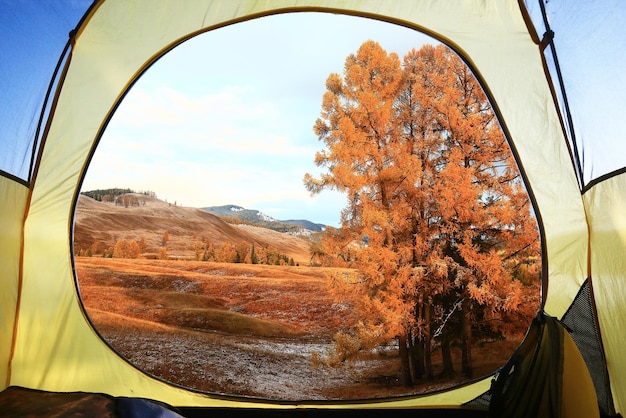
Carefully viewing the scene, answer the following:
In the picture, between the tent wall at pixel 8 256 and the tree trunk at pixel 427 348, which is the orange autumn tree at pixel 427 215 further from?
the tent wall at pixel 8 256

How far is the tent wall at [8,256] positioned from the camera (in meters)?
1.42

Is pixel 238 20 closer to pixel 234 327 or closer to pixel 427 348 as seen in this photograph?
pixel 234 327

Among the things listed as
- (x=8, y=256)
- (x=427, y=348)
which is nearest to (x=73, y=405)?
(x=8, y=256)

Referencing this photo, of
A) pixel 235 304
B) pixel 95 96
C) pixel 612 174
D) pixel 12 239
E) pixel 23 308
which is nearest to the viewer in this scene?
pixel 612 174

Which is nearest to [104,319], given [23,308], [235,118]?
[235,118]

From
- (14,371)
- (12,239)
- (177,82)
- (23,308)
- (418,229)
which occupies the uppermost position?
(177,82)

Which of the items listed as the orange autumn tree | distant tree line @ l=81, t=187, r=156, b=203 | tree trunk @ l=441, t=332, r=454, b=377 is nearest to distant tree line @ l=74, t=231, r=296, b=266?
distant tree line @ l=81, t=187, r=156, b=203

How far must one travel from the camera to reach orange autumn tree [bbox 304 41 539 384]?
12.7 feet

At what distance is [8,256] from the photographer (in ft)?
4.76

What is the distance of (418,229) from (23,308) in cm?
302

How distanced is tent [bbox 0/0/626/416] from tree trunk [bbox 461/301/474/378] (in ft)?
6.99

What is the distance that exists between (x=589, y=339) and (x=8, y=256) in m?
1.85

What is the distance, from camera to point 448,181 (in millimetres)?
4004

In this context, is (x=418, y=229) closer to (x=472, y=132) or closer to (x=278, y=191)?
(x=472, y=132)
